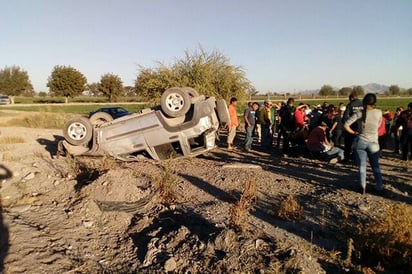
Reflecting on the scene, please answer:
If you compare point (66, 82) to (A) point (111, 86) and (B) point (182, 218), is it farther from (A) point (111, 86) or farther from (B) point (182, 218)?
(B) point (182, 218)

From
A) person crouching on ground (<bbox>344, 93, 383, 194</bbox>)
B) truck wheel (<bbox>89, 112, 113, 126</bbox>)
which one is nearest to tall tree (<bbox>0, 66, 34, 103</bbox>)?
truck wheel (<bbox>89, 112, 113, 126</bbox>)

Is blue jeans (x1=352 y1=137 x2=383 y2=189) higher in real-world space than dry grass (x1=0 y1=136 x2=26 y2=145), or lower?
higher

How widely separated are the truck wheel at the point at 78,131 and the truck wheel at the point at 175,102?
199 centimetres

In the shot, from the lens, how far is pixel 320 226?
445cm

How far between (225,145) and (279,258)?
8631mm

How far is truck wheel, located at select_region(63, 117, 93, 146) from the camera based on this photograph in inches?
320

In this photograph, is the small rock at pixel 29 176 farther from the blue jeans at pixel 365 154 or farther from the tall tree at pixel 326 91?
the tall tree at pixel 326 91

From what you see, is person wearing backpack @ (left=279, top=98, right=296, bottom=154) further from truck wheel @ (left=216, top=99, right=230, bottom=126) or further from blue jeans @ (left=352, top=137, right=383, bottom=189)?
blue jeans @ (left=352, top=137, right=383, bottom=189)

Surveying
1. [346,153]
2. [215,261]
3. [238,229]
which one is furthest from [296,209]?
[346,153]

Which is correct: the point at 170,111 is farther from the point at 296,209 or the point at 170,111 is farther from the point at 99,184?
the point at 296,209

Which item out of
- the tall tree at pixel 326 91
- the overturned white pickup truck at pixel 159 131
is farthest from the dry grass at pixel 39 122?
the tall tree at pixel 326 91

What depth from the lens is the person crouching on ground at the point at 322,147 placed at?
8234 mm

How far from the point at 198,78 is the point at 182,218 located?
41.4 ft

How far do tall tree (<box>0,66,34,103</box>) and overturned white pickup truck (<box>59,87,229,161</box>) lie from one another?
66744 mm
